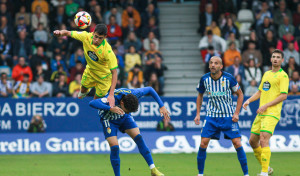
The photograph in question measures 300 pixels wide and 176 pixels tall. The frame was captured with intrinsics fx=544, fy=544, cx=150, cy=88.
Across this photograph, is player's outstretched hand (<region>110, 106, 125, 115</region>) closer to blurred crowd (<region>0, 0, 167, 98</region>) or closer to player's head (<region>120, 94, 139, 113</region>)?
player's head (<region>120, 94, 139, 113</region>)

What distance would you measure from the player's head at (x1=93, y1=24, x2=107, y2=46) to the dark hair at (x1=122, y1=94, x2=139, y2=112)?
1.56 metres

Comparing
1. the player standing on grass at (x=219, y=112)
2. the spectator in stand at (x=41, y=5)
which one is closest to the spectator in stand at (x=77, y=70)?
the spectator in stand at (x=41, y=5)

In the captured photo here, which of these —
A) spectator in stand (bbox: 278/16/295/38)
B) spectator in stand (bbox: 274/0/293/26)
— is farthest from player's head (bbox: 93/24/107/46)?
spectator in stand (bbox: 274/0/293/26)

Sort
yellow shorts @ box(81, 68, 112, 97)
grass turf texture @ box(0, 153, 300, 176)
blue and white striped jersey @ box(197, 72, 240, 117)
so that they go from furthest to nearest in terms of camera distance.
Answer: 1. yellow shorts @ box(81, 68, 112, 97)
2. grass turf texture @ box(0, 153, 300, 176)
3. blue and white striped jersey @ box(197, 72, 240, 117)

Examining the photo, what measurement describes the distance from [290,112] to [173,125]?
11.7 ft

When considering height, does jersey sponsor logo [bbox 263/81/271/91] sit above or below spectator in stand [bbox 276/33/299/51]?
below

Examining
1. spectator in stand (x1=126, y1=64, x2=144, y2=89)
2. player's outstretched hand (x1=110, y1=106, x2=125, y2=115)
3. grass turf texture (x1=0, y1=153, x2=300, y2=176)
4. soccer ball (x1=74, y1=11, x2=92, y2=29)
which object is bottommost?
grass turf texture (x1=0, y1=153, x2=300, y2=176)

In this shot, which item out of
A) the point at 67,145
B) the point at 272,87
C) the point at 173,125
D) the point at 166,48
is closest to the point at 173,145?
the point at 173,125

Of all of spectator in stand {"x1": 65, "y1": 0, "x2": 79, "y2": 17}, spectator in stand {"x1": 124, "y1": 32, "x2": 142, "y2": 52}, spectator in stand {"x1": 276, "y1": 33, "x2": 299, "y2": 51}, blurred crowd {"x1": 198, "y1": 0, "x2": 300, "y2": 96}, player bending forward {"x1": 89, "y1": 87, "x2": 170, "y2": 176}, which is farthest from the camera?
spectator in stand {"x1": 65, "y1": 0, "x2": 79, "y2": 17}

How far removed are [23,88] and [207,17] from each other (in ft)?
25.0

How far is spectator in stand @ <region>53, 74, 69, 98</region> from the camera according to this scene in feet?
58.7

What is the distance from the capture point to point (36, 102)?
16.5 metres

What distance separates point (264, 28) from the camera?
67.5 ft

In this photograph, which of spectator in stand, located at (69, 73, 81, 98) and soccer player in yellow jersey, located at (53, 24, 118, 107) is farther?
spectator in stand, located at (69, 73, 81, 98)
